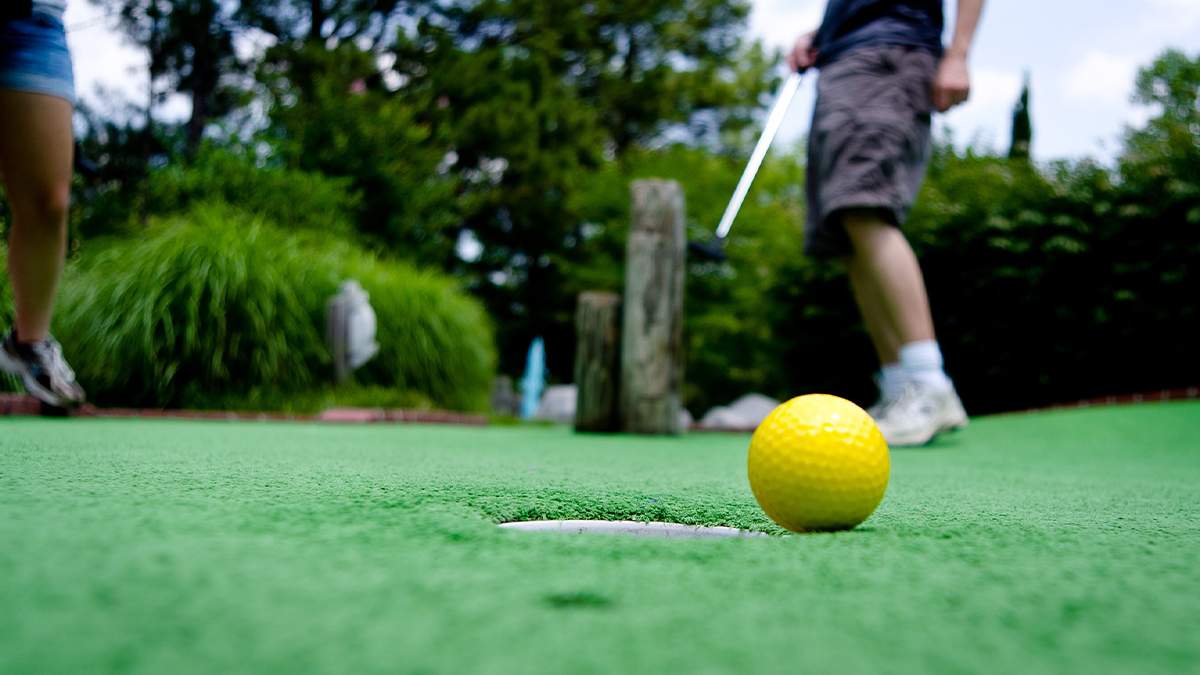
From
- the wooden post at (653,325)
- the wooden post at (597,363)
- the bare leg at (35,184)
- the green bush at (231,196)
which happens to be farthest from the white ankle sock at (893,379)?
the green bush at (231,196)

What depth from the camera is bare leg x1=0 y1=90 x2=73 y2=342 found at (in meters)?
2.63

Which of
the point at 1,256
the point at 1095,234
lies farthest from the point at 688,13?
the point at 1,256

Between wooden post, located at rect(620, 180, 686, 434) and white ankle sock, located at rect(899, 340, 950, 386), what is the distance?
1.57m

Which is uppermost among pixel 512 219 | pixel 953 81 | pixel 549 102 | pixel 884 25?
pixel 549 102

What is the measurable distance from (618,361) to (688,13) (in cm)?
1677

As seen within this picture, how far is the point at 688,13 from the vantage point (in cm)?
1994

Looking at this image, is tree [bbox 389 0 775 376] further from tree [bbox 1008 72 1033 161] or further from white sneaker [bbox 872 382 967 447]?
white sneaker [bbox 872 382 967 447]

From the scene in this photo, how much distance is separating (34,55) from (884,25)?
9.12ft

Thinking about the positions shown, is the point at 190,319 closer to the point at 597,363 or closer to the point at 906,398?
the point at 597,363

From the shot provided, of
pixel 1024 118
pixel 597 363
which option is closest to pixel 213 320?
pixel 597 363

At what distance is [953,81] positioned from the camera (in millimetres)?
3293

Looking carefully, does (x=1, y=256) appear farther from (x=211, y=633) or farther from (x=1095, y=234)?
(x=1095, y=234)

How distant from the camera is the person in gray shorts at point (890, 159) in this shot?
323 cm

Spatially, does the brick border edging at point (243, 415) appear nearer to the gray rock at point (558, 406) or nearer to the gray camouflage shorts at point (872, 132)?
the gray camouflage shorts at point (872, 132)
